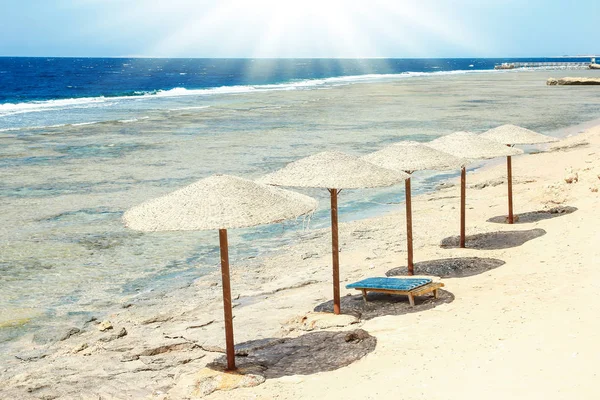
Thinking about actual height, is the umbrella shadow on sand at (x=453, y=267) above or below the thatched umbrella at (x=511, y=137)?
below

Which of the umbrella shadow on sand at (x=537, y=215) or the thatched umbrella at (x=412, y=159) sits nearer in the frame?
the thatched umbrella at (x=412, y=159)

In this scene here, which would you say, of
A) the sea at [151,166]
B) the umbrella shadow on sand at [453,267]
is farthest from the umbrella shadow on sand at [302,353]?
the sea at [151,166]

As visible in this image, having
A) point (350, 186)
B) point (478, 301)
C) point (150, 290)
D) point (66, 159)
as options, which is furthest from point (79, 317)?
point (66, 159)

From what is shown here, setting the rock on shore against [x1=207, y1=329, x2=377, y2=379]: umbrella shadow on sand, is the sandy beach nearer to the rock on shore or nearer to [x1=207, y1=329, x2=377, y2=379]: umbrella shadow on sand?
[x1=207, y1=329, x2=377, y2=379]: umbrella shadow on sand

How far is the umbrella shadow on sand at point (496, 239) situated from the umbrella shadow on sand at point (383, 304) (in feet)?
8.67

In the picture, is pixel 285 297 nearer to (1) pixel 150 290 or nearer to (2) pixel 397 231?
(1) pixel 150 290

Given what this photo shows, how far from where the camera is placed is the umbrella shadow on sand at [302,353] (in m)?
7.44

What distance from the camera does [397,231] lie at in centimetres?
1346

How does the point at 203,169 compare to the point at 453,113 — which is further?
the point at 453,113

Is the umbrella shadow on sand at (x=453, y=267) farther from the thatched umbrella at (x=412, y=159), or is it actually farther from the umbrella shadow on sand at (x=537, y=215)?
the umbrella shadow on sand at (x=537, y=215)

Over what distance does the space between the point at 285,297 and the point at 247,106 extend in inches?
1687

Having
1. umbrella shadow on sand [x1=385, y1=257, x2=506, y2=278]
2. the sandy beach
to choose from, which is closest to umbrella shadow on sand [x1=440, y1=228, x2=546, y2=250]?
the sandy beach

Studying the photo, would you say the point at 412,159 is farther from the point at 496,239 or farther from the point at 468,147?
the point at 496,239

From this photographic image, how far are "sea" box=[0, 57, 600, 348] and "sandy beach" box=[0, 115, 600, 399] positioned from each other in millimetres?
917
